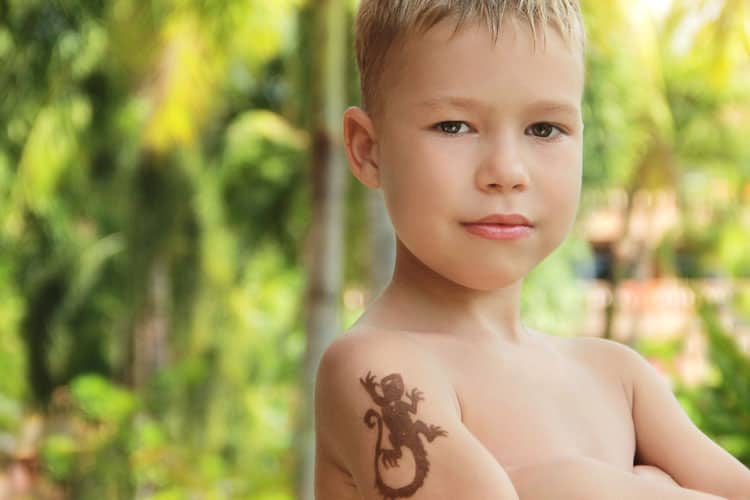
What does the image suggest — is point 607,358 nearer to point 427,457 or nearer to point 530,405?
point 530,405

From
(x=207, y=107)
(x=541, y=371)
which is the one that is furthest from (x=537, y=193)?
(x=207, y=107)

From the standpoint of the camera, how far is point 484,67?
1.45 m

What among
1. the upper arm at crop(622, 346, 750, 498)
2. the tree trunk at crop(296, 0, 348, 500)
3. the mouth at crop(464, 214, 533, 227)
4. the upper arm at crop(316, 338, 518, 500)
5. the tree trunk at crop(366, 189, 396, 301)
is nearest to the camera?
the upper arm at crop(316, 338, 518, 500)

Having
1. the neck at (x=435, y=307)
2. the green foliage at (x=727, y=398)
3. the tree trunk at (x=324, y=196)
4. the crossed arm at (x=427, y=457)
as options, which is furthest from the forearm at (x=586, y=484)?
the tree trunk at (x=324, y=196)

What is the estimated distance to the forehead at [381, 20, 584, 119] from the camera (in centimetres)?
145

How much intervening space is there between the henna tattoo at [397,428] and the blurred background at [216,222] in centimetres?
423

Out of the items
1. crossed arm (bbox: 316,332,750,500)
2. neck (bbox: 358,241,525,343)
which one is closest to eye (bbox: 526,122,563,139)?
neck (bbox: 358,241,525,343)

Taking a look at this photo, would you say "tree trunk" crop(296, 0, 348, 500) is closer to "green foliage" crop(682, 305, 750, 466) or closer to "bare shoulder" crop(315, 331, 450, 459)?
"green foliage" crop(682, 305, 750, 466)

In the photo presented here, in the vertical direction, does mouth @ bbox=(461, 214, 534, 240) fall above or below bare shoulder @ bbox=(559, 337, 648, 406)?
above

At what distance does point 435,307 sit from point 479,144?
23cm

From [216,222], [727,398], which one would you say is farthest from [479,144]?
[216,222]

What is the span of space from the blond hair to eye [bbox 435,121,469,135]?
12 cm

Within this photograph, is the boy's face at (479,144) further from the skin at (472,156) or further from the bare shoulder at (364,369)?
the bare shoulder at (364,369)

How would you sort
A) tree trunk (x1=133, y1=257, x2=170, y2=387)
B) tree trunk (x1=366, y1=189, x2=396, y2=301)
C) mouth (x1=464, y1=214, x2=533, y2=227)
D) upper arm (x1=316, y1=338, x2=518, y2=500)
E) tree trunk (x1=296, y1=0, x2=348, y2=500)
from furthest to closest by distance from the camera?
tree trunk (x1=133, y1=257, x2=170, y2=387)
tree trunk (x1=296, y1=0, x2=348, y2=500)
tree trunk (x1=366, y1=189, x2=396, y2=301)
mouth (x1=464, y1=214, x2=533, y2=227)
upper arm (x1=316, y1=338, x2=518, y2=500)
